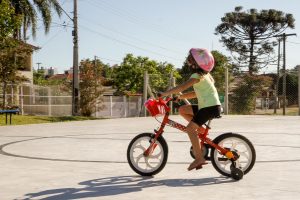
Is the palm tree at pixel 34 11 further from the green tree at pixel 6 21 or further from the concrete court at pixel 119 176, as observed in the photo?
the concrete court at pixel 119 176

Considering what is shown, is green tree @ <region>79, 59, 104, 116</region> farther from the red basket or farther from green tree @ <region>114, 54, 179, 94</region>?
green tree @ <region>114, 54, 179, 94</region>

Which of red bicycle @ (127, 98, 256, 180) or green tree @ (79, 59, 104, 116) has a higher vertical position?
green tree @ (79, 59, 104, 116)

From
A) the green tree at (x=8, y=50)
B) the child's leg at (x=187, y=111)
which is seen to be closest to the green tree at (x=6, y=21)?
the green tree at (x=8, y=50)

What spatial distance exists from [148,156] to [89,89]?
22.9m

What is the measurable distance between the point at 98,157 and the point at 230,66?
167 ft

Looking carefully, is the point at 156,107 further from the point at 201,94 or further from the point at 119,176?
the point at 119,176

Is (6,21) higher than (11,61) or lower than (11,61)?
higher

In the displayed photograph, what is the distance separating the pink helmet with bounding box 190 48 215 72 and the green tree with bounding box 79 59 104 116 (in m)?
23.0

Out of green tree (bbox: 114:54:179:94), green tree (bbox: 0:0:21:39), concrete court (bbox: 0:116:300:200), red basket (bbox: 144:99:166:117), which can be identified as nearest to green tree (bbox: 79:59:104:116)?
green tree (bbox: 0:0:21:39)

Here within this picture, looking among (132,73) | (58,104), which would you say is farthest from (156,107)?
(132,73)

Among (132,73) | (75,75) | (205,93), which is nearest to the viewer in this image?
(205,93)

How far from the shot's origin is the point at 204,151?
20.7 ft

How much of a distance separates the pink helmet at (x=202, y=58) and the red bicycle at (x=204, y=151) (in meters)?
0.62

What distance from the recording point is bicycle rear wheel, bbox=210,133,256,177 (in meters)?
6.17
